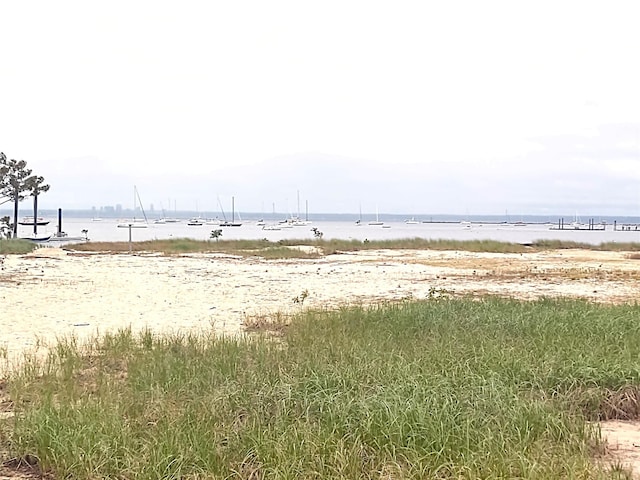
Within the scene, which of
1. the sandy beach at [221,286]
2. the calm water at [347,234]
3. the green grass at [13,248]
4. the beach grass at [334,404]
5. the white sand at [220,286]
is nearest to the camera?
the beach grass at [334,404]

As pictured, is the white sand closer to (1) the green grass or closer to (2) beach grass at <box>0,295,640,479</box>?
(2) beach grass at <box>0,295,640,479</box>

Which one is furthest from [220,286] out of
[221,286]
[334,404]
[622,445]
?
[622,445]

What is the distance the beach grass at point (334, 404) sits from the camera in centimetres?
431

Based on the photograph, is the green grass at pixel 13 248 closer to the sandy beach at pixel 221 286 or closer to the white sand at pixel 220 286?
the sandy beach at pixel 221 286

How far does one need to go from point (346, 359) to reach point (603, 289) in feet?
36.1

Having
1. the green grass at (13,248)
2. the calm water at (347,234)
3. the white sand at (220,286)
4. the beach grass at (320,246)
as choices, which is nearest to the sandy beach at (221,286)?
the white sand at (220,286)

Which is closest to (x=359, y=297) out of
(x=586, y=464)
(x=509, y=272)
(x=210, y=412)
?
(x=509, y=272)

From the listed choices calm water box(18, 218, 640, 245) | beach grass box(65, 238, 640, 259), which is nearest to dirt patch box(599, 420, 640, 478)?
beach grass box(65, 238, 640, 259)

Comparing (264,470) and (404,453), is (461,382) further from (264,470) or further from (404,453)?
(264,470)

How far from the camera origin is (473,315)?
9484 millimetres

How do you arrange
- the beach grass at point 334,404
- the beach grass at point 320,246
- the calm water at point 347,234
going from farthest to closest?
1. the calm water at point 347,234
2. the beach grass at point 320,246
3. the beach grass at point 334,404

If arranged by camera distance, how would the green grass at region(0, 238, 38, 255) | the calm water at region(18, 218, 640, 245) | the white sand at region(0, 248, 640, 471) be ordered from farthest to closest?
the calm water at region(18, 218, 640, 245), the green grass at region(0, 238, 38, 255), the white sand at region(0, 248, 640, 471)

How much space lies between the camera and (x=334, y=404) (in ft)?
17.0

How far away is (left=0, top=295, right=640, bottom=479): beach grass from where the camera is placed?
14.1 feet
